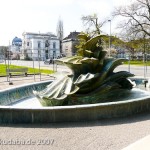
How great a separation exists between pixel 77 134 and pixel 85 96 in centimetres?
276

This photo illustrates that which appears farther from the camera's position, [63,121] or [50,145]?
[63,121]

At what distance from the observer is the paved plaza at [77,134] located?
578cm

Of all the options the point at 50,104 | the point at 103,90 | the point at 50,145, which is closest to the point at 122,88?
the point at 103,90

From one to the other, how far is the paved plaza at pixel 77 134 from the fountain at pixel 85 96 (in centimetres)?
26

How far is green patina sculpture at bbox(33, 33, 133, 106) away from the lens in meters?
9.01

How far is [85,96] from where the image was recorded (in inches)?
361

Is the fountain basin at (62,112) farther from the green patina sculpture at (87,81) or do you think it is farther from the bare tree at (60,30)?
the bare tree at (60,30)

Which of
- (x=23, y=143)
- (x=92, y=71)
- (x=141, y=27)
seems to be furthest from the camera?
(x=141, y=27)

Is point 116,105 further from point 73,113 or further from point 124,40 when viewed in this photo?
point 124,40

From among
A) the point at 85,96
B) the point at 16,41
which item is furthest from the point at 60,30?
the point at 85,96

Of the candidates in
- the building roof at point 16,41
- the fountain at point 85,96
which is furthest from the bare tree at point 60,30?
the fountain at point 85,96

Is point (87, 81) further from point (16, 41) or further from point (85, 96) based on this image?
point (16, 41)

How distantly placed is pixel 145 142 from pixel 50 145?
1.93 m

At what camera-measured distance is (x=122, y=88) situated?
9883 millimetres
